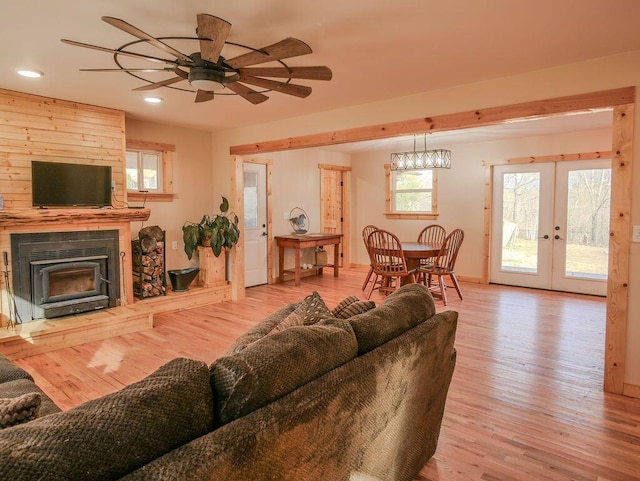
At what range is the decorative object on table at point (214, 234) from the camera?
558 cm

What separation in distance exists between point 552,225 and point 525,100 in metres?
3.75

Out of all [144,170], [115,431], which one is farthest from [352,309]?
[144,170]

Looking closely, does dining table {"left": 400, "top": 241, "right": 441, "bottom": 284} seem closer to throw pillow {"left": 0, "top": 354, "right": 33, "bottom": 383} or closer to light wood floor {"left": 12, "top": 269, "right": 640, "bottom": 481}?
light wood floor {"left": 12, "top": 269, "right": 640, "bottom": 481}

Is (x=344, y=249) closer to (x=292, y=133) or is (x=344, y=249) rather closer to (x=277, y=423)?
(x=292, y=133)

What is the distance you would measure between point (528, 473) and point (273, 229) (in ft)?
18.5

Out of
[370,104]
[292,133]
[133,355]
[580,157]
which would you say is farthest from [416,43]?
[580,157]

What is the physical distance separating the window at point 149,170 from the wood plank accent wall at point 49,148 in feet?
1.99

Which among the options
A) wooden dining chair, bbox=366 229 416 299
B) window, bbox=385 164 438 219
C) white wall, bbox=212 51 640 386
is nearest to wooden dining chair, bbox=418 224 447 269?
window, bbox=385 164 438 219

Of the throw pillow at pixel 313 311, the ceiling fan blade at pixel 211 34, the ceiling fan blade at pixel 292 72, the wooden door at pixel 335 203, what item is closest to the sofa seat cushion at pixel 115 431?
the throw pillow at pixel 313 311

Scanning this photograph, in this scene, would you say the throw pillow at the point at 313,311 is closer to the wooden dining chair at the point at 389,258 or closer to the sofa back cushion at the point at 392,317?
the sofa back cushion at the point at 392,317

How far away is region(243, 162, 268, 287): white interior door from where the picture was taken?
6.77 m

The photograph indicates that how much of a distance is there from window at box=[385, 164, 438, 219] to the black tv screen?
5.21 meters

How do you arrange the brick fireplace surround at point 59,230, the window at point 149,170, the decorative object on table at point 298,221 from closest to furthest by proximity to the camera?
1. the brick fireplace surround at point 59,230
2. the window at point 149,170
3. the decorative object on table at point 298,221

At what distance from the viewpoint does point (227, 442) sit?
3.37 feet
